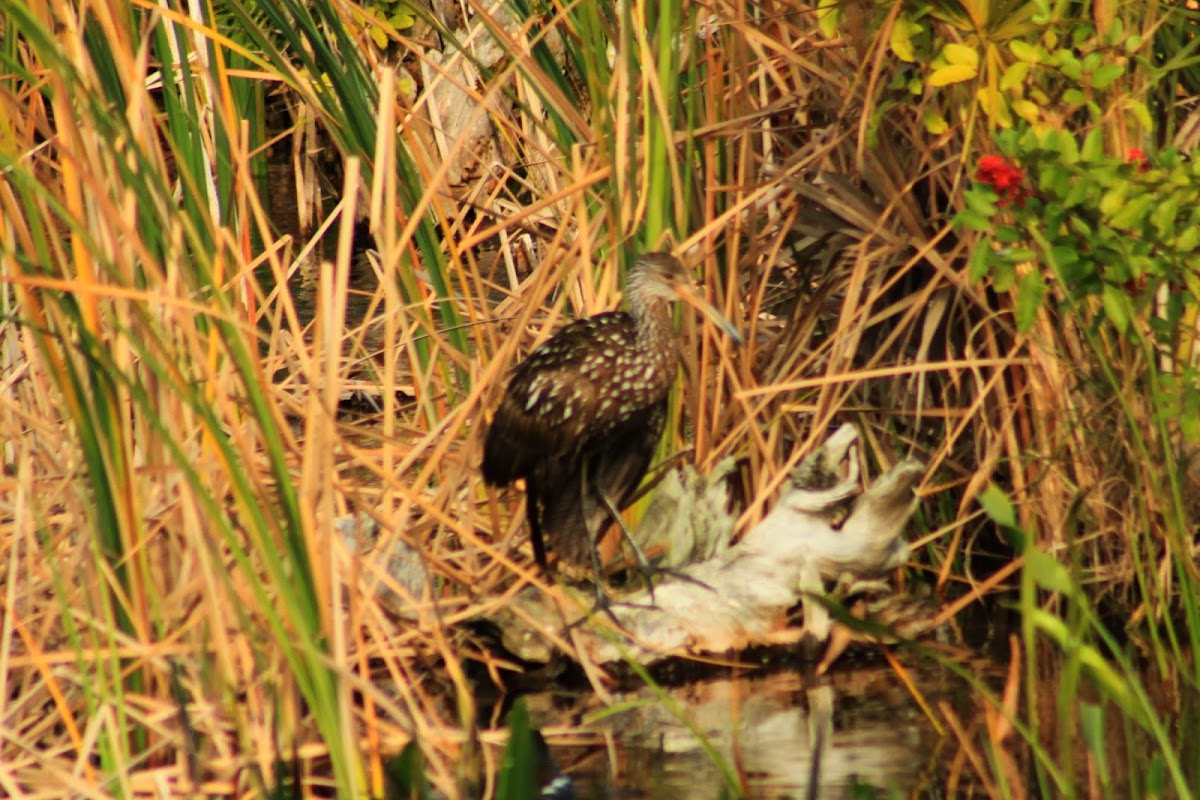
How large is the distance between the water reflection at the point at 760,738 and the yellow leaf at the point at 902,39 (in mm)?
1393

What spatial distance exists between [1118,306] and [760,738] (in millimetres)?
1114

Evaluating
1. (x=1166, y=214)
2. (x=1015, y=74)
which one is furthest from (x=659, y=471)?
(x=1166, y=214)

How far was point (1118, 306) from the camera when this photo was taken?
329cm

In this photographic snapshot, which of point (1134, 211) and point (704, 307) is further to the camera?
point (704, 307)

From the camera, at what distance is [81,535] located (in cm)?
293

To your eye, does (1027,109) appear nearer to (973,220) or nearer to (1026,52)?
(1026,52)

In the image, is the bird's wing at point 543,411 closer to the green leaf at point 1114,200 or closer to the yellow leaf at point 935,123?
the yellow leaf at point 935,123

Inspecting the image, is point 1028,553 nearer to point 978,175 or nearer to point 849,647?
point 978,175

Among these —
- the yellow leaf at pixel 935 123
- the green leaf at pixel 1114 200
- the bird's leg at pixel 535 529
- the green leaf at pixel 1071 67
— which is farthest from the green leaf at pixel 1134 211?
the bird's leg at pixel 535 529

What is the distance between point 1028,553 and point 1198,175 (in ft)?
5.18

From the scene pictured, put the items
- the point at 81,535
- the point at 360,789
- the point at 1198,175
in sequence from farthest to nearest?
1. the point at 1198,175
2. the point at 81,535
3. the point at 360,789

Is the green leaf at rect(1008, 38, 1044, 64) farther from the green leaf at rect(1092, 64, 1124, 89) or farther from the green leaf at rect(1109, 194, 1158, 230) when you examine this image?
the green leaf at rect(1109, 194, 1158, 230)

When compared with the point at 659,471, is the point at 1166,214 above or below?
above

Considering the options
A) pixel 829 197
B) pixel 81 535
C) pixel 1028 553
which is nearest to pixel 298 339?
pixel 81 535
